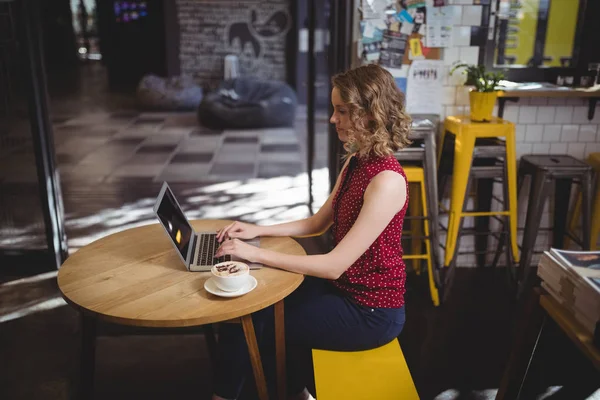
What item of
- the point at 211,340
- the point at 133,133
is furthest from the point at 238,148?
the point at 211,340

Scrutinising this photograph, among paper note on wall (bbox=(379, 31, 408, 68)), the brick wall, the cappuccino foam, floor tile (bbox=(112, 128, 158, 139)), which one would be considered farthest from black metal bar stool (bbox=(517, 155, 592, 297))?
the brick wall

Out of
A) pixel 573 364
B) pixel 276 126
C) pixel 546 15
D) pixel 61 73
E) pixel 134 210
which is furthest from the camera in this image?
pixel 61 73

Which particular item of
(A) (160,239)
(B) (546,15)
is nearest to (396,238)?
(A) (160,239)

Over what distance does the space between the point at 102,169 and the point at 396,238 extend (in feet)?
15.1

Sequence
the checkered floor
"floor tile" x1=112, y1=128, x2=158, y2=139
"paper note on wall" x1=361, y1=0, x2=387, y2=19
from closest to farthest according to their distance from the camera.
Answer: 1. "paper note on wall" x1=361, y1=0, x2=387, y2=19
2. the checkered floor
3. "floor tile" x1=112, y1=128, x2=158, y2=139

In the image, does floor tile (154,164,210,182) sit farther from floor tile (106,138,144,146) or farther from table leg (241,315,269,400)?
table leg (241,315,269,400)

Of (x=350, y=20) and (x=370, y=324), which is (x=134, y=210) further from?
(x=370, y=324)

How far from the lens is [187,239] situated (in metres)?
1.82

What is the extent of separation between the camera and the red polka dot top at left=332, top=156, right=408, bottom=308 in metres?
1.70

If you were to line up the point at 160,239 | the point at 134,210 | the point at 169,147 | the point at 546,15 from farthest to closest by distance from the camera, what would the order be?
the point at 169,147, the point at 546,15, the point at 134,210, the point at 160,239

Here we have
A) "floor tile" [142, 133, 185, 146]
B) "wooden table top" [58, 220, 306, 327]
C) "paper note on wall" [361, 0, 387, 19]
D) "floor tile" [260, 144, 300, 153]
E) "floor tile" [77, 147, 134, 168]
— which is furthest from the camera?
"floor tile" [142, 133, 185, 146]

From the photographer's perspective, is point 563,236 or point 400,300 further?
point 563,236

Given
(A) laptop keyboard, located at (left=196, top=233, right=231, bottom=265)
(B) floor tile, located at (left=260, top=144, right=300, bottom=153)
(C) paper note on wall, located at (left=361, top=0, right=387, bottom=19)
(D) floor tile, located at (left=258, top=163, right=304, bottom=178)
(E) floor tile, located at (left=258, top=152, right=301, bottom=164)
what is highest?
(C) paper note on wall, located at (left=361, top=0, right=387, bottom=19)

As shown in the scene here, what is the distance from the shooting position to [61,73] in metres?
13.9
